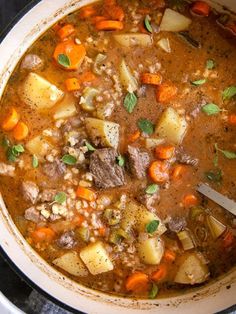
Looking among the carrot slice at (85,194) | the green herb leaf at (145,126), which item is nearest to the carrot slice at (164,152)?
the green herb leaf at (145,126)

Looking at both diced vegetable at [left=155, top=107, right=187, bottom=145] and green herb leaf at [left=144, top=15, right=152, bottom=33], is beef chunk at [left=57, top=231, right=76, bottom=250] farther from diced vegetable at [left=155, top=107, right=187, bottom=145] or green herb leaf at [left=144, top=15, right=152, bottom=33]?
green herb leaf at [left=144, top=15, right=152, bottom=33]

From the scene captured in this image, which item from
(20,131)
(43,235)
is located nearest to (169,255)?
(43,235)

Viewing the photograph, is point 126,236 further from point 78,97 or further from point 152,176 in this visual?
point 78,97

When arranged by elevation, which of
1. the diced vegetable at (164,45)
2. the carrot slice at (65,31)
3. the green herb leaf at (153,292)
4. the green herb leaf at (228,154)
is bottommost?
the green herb leaf at (153,292)

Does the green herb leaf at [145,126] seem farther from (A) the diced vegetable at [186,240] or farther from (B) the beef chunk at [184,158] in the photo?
(A) the diced vegetable at [186,240]

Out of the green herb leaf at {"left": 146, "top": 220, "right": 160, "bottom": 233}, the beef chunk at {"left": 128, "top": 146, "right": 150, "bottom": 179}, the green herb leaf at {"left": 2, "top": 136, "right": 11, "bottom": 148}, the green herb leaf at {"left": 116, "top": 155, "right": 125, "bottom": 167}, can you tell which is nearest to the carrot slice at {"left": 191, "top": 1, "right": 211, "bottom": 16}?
the beef chunk at {"left": 128, "top": 146, "right": 150, "bottom": 179}

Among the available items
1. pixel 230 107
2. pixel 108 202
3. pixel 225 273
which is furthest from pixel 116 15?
pixel 225 273
